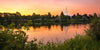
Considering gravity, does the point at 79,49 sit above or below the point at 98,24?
below

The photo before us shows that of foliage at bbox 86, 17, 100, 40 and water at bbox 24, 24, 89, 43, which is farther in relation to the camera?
water at bbox 24, 24, 89, 43

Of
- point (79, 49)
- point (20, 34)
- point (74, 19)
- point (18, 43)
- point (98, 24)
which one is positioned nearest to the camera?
point (18, 43)

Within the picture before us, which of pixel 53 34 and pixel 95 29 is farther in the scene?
pixel 53 34

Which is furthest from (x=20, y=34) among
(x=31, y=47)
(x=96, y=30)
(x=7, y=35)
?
(x=96, y=30)

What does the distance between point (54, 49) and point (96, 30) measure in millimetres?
3928

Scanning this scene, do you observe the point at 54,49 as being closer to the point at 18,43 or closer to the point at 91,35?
the point at 18,43

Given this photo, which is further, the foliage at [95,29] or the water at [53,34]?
the water at [53,34]

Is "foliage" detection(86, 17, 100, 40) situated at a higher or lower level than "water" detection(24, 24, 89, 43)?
higher

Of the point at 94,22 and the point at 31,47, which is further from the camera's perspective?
the point at 94,22

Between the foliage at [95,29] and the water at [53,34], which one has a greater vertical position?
the foliage at [95,29]

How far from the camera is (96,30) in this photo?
360 inches

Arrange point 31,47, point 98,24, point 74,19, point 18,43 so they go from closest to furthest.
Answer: point 18,43, point 31,47, point 98,24, point 74,19

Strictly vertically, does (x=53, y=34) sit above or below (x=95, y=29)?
below

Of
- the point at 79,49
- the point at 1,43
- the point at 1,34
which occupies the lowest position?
the point at 79,49
